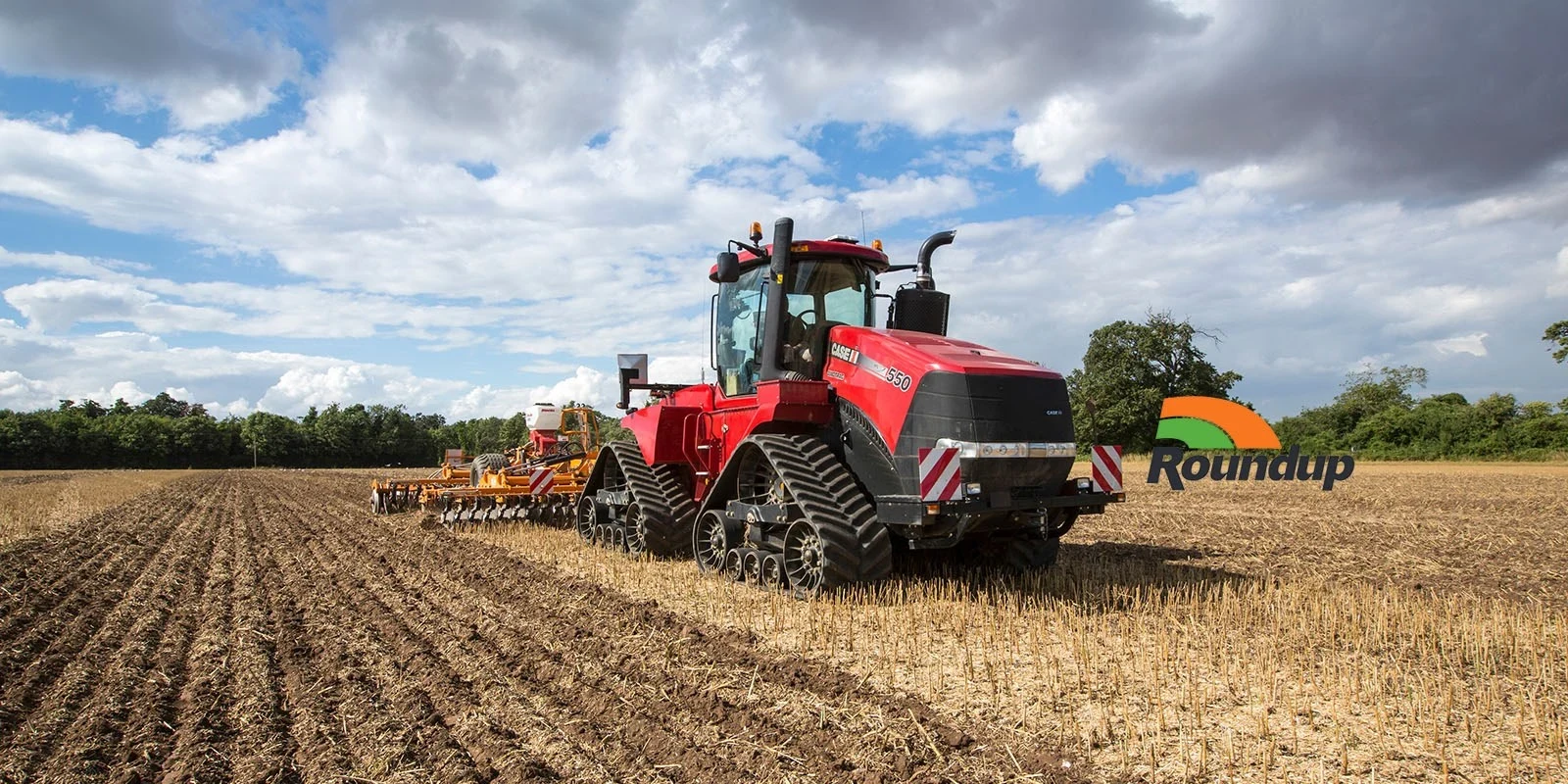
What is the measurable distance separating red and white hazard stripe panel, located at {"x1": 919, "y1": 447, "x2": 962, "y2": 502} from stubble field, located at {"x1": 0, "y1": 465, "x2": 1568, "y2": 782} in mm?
786

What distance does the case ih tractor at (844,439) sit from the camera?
21.2 ft

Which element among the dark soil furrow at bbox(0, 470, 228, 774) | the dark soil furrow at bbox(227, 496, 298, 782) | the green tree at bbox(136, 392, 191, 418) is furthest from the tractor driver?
the green tree at bbox(136, 392, 191, 418)

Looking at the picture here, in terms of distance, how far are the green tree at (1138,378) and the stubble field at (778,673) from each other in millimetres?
43108

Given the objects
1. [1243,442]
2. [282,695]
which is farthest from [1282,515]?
[1243,442]

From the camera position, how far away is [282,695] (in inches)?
193

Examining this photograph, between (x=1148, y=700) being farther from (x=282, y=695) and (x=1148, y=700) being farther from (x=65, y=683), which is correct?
(x=65, y=683)

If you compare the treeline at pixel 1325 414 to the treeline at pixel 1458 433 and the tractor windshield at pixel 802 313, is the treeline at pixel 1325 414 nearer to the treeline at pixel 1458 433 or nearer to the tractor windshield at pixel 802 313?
the treeline at pixel 1458 433

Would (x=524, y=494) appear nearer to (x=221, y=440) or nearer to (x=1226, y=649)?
(x=1226, y=649)

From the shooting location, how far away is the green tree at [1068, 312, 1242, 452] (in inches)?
2005

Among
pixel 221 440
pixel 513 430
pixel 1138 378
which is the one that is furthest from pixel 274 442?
pixel 1138 378

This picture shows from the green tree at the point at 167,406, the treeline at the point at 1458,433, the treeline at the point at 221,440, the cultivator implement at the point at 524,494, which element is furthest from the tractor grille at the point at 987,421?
the green tree at the point at 167,406

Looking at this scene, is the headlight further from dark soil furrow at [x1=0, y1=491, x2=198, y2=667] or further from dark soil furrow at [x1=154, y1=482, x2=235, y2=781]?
dark soil furrow at [x1=0, y1=491, x2=198, y2=667]

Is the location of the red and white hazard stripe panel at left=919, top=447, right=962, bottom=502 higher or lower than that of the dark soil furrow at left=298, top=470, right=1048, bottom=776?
higher

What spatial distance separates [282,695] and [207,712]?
369mm
